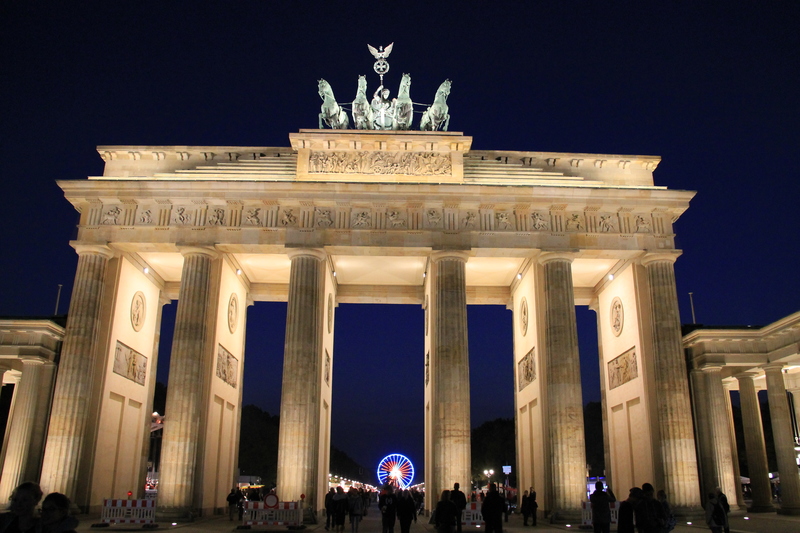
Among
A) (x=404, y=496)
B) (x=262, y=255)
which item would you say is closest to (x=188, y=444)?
(x=262, y=255)

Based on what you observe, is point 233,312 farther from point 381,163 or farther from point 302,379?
point 381,163

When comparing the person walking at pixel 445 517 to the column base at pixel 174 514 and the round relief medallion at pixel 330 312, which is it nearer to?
the column base at pixel 174 514

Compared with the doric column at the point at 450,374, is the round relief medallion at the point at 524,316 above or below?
above

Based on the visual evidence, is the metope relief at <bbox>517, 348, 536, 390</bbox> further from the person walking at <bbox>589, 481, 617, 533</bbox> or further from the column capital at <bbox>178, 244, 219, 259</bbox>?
the person walking at <bbox>589, 481, 617, 533</bbox>

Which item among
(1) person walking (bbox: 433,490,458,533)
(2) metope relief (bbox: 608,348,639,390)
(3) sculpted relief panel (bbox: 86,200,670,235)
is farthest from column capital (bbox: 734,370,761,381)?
(1) person walking (bbox: 433,490,458,533)

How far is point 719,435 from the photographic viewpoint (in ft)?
94.8

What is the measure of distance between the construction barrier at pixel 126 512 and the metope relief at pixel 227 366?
9.76 meters

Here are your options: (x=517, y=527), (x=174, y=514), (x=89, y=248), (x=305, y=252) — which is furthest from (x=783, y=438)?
(x=89, y=248)

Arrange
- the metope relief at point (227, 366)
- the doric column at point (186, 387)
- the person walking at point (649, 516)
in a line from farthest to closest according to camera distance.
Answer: the metope relief at point (227, 366), the doric column at point (186, 387), the person walking at point (649, 516)

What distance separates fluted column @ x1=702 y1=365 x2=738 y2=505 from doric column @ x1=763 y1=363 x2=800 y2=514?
7.72 ft

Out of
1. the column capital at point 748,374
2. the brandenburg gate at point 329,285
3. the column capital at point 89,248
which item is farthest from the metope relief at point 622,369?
the column capital at point 89,248

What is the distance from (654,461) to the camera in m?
28.2

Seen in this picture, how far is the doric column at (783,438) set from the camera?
29125 millimetres

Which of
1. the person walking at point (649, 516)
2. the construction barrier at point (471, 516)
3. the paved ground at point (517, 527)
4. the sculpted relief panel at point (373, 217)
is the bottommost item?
the paved ground at point (517, 527)
